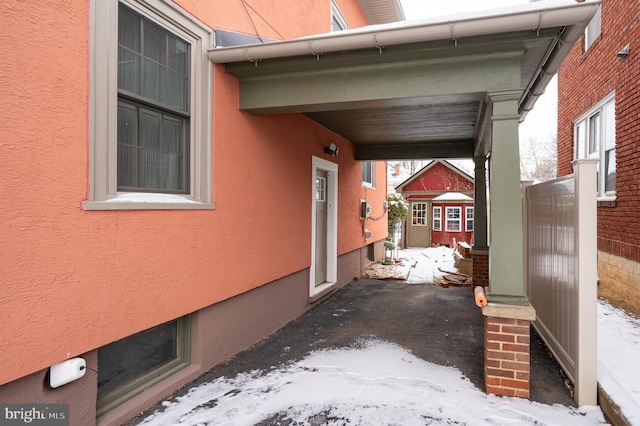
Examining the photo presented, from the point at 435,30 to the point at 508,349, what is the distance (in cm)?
278

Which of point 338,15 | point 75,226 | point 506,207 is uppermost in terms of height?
point 338,15

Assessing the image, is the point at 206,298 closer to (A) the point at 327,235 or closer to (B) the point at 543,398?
(B) the point at 543,398

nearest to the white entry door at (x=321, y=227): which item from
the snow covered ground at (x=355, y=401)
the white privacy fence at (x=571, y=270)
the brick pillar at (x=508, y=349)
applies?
the snow covered ground at (x=355, y=401)

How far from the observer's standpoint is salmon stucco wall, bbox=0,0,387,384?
212cm

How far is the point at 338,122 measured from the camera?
6434mm

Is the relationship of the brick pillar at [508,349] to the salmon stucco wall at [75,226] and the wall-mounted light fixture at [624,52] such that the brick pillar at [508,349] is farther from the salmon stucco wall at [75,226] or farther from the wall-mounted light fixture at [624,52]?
the wall-mounted light fixture at [624,52]

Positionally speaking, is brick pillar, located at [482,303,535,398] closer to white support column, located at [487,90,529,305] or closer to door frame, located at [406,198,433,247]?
white support column, located at [487,90,529,305]

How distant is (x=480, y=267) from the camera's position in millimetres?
7594

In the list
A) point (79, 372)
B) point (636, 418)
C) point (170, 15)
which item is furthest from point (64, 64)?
point (636, 418)

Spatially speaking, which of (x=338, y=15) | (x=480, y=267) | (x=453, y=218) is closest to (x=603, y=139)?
(x=480, y=267)

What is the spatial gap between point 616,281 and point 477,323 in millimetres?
2614

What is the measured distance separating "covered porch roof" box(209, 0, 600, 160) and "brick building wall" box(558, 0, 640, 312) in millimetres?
2315

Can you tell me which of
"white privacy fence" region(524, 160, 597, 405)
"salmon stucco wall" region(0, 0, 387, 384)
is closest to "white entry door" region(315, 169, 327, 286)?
"salmon stucco wall" region(0, 0, 387, 384)

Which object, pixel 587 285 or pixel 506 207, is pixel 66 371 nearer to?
pixel 506 207
